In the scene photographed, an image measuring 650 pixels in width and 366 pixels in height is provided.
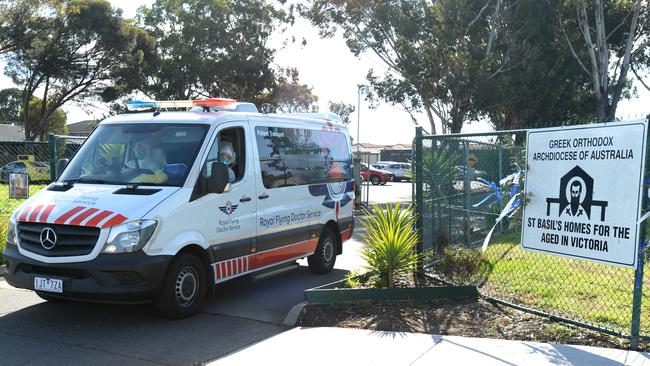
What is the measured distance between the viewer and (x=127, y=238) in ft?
18.1

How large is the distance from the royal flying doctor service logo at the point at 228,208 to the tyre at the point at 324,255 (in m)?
2.31

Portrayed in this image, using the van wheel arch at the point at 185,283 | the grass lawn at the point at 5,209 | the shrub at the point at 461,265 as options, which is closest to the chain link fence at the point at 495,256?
the shrub at the point at 461,265

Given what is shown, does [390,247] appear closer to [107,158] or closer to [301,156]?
[301,156]

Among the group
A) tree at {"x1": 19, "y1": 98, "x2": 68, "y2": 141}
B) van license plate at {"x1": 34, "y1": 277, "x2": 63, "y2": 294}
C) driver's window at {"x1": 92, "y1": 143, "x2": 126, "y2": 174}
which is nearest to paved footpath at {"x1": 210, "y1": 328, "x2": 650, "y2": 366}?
van license plate at {"x1": 34, "y1": 277, "x2": 63, "y2": 294}

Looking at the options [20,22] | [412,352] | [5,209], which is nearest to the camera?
[412,352]

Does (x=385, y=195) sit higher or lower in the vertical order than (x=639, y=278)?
lower

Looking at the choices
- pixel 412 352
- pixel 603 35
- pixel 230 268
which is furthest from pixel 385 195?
pixel 412 352

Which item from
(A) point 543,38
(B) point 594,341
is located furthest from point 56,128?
(B) point 594,341

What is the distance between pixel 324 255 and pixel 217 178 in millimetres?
3109

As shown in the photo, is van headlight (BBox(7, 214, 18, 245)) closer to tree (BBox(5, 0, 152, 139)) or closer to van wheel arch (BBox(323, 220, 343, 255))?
van wheel arch (BBox(323, 220, 343, 255))

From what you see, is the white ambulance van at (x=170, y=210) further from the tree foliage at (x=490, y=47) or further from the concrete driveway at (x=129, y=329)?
the tree foliage at (x=490, y=47)

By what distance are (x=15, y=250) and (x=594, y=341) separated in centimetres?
580

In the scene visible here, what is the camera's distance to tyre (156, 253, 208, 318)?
5.87 metres

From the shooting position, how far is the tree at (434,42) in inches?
908
